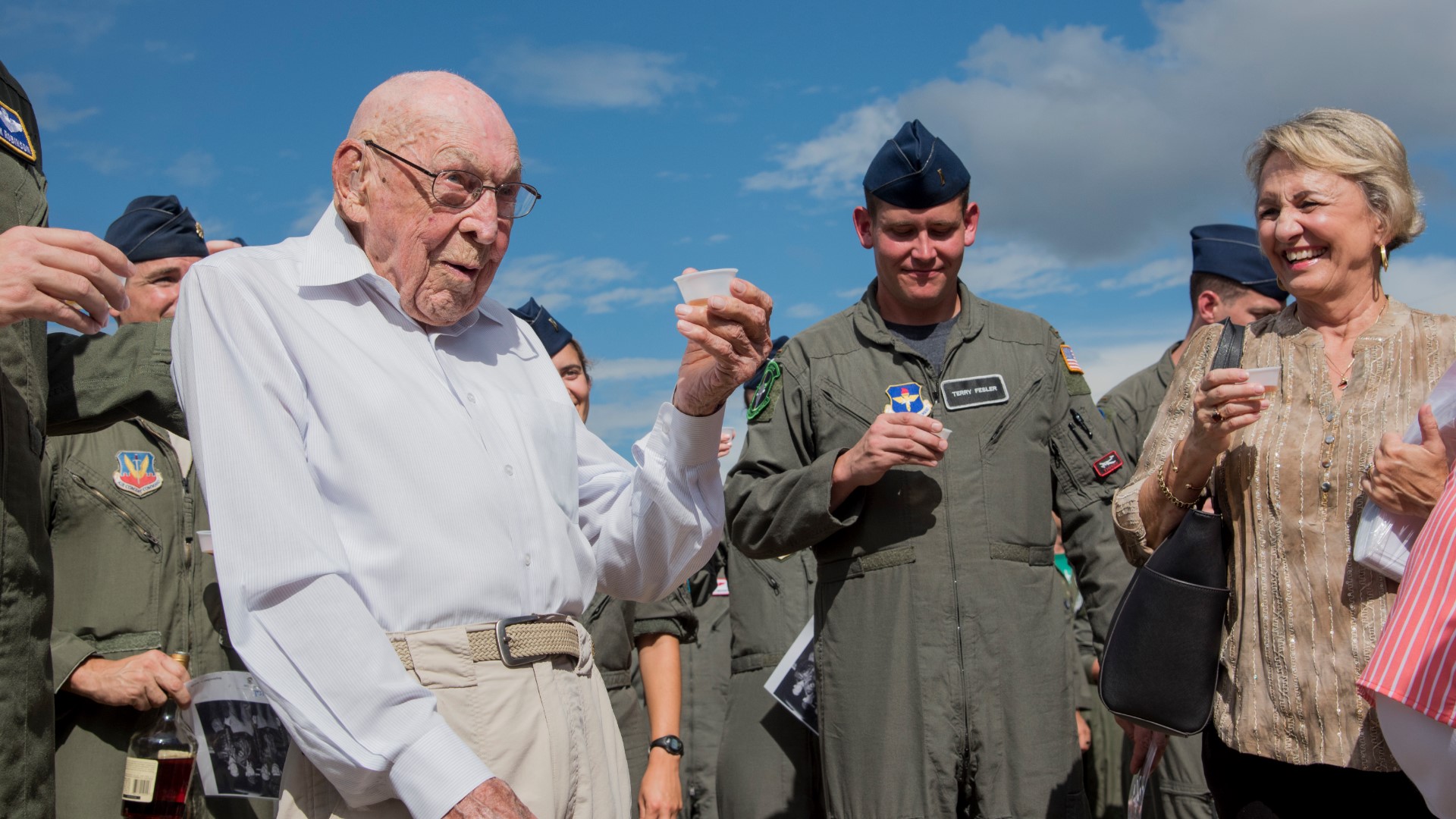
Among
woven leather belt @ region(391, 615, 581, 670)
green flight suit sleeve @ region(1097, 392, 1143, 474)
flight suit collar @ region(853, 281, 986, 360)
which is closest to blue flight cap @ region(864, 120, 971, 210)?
flight suit collar @ region(853, 281, 986, 360)

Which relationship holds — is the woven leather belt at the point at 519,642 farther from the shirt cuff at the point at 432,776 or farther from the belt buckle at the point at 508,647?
the shirt cuff at the point at 432,776

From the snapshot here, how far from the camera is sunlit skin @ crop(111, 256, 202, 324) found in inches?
212

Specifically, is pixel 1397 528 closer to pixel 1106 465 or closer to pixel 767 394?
pixel 1106 465

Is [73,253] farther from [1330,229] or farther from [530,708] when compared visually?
[1330,229]

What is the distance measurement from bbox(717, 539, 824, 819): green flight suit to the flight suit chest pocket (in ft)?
3.49

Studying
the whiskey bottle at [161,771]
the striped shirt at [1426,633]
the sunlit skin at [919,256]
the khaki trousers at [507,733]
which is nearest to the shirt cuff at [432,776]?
the khaki trousers at [507,733]

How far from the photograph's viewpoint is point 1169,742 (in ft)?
19.1

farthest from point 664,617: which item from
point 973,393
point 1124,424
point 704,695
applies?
point 1124,424

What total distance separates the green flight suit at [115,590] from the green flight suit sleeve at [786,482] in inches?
82.9

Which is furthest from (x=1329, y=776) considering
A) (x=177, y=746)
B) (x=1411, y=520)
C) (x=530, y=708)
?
(x=177, y=746)

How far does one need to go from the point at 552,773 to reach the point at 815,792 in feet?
10.8

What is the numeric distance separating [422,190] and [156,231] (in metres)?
3.39

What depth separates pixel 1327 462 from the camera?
3424mm

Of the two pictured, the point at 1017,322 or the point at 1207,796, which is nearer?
the point at 1017,322
